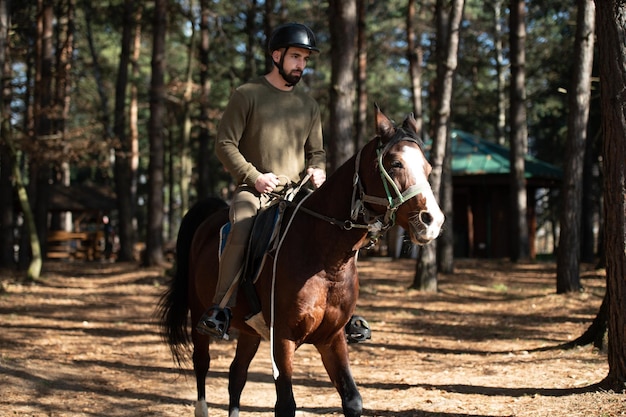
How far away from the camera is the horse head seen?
4595 mm

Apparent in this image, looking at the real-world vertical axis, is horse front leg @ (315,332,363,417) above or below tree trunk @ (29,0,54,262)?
below

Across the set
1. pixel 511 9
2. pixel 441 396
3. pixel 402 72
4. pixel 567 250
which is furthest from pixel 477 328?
pixel 402 72

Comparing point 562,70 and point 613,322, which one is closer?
point 613,322

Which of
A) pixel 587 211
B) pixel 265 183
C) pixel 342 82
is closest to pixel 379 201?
pixel 265 183

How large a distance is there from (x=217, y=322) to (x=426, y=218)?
6.83 feet

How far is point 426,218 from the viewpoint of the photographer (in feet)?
15.0

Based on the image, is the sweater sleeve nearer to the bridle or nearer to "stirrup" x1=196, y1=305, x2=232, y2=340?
the bridle

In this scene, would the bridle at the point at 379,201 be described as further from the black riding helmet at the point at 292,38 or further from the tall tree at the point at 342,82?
the tall tree at the point at 342,82

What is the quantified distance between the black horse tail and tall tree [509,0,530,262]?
17.7 meters

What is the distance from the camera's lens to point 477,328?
13.2 m

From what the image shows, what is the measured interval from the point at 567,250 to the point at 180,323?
9.50 m

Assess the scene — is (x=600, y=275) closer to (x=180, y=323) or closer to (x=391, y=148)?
(x=180, y=323)

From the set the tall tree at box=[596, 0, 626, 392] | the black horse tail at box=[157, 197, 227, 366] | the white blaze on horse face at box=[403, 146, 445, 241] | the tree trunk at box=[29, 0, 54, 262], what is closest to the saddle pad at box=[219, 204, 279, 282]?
the white blaze on horse face at box=[403, 146, 445, 241]

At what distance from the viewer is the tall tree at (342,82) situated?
50.2 ft
